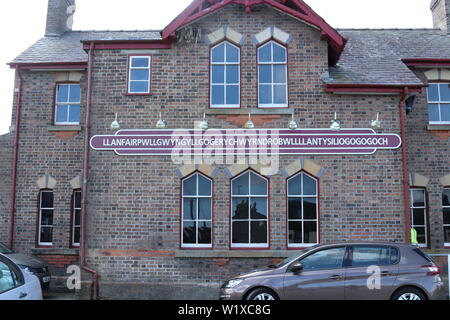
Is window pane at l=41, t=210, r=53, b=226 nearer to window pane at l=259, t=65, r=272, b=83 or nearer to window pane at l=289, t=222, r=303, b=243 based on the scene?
window pane at l=289, t=222, r=303, b=243

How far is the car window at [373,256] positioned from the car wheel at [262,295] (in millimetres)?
1689

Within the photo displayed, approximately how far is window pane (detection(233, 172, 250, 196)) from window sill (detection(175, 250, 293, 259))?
155 centimetres

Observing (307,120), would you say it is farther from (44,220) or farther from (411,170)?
(44,220)

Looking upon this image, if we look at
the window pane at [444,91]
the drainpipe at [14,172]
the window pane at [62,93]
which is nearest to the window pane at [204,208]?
the window pane at [62,93]

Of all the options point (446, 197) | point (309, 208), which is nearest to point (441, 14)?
point (446, 197)

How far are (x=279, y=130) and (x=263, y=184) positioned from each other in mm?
1505

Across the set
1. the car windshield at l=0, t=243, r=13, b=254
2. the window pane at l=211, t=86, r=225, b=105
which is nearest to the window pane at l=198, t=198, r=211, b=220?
the window pane at l=211, t=86, r=225, b=105

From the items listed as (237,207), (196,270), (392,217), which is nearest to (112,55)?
(237,207)

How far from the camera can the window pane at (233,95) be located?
1296 centimetres

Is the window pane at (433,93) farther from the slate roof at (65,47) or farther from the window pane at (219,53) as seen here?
the slate roof at (65,47)

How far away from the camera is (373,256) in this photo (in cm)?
941

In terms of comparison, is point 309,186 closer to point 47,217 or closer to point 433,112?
point 433,112

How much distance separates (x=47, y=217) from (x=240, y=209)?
20.7ft

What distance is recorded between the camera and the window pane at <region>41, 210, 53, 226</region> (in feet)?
48.0
